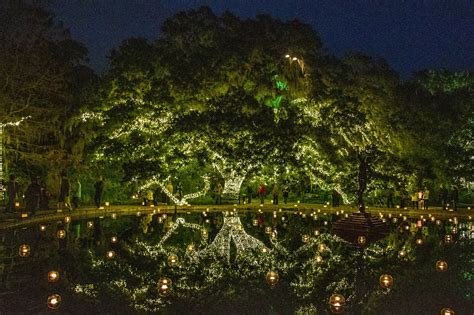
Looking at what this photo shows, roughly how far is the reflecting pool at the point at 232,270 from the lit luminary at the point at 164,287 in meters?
0.02

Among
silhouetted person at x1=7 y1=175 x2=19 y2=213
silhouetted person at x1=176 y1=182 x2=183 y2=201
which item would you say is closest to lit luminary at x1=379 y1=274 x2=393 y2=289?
silhouetted person at x1=7 y1=175 x2=19 y2=213

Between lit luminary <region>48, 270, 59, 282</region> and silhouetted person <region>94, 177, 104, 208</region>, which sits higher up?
silhouetted person <region>94, 177, 104, 208</region>

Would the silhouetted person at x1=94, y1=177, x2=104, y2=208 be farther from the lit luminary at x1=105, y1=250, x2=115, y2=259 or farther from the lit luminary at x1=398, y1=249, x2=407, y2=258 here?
the lit luminary at x1=398, y1=249, x2=407, y2=258

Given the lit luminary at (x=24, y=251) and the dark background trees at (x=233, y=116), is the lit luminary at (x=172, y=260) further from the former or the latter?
the dark background trees at (x=233, y=116)

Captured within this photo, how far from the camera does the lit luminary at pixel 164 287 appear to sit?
9.62m

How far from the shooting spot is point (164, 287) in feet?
31.9

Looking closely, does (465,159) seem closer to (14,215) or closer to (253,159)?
(253,159)

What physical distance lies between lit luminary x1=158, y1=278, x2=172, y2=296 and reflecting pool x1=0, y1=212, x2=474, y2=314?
18mm

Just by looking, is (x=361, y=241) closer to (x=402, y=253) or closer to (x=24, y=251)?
(x=402, y=253)

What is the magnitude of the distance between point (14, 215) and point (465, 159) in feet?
73.8

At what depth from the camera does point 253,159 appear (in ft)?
84.7

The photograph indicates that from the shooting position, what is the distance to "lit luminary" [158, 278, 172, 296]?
31.6 ft

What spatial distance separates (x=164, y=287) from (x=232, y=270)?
2157mm

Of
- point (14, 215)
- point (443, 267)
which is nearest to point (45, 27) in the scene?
point (14, 215)
